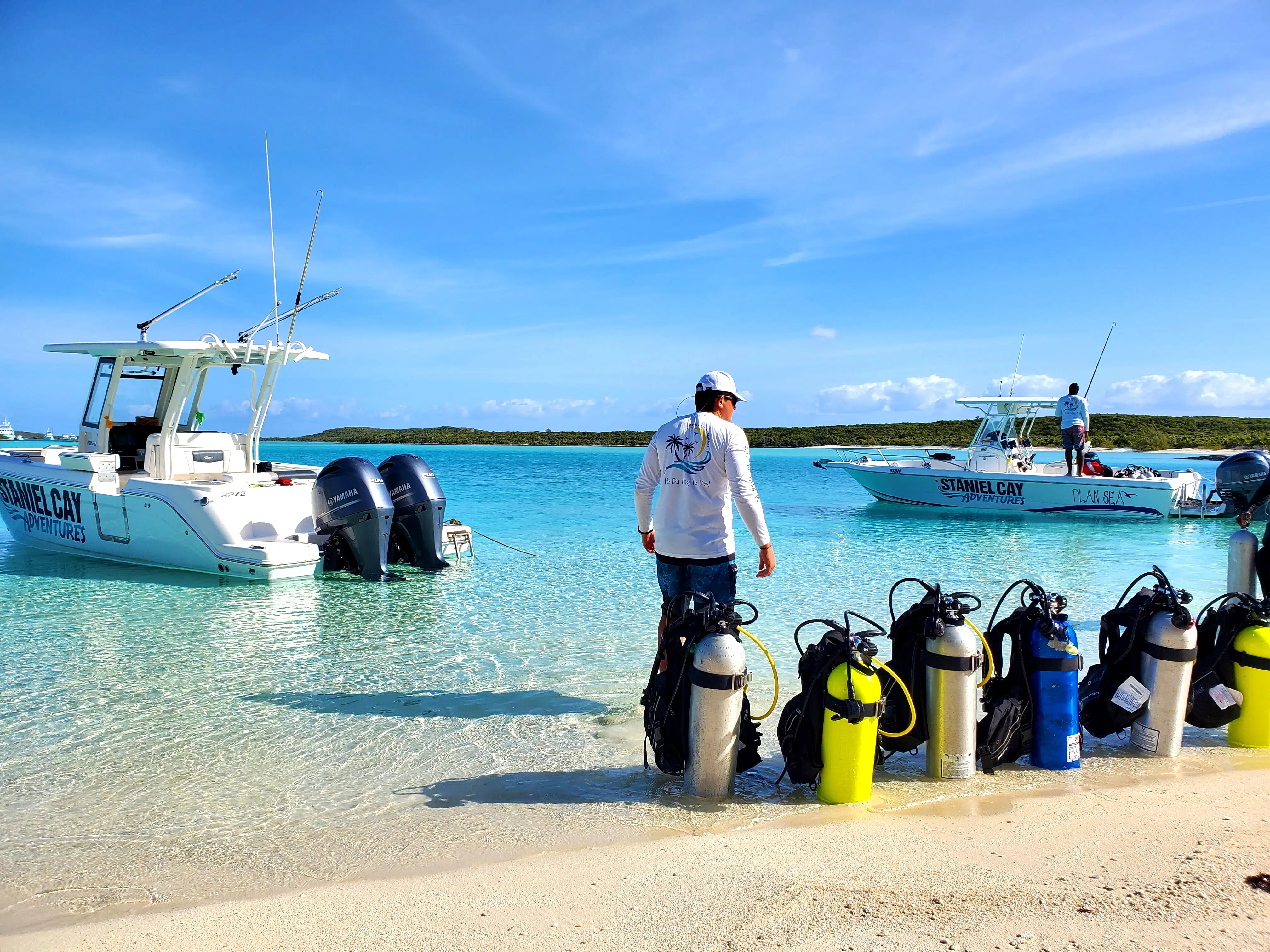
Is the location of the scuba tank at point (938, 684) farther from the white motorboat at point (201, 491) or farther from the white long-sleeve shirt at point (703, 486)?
the white motorboat at point (201, 491)

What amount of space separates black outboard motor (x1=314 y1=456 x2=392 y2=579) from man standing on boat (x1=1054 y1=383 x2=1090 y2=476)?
42.5ft

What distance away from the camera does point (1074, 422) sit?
657 inches

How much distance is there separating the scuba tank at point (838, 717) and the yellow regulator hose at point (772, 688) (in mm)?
121

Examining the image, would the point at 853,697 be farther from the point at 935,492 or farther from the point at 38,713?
the point at 935,492

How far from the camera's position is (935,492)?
760 inches

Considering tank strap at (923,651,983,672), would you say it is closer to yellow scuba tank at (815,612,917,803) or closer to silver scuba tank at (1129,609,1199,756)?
yellow scuba tank at (815,612,917,803)

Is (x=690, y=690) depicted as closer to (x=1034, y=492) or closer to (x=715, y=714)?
(x=715, y=714)

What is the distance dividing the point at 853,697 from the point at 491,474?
124 ft

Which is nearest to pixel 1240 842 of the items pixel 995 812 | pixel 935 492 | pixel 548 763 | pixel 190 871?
pixel 995 812

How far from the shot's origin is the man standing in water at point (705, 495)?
4047 millimetres

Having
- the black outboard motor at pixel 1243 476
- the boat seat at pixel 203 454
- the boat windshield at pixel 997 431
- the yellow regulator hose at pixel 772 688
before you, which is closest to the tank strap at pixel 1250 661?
the yellow regulator hose at pixel 772 688

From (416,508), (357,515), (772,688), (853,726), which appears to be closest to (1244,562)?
(772,688)

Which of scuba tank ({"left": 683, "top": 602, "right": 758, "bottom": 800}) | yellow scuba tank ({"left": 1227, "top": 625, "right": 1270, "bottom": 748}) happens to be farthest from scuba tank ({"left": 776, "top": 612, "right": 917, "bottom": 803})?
yellow scuba tank ({"left": 1227, "top": 625, "right": 1270, "bottom": 748})

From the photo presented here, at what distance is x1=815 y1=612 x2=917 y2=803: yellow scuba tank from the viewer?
3307mm
